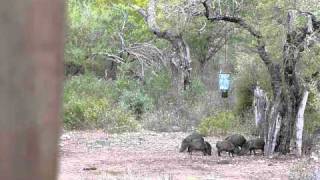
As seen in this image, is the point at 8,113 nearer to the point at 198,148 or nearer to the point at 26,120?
the point at 26,120

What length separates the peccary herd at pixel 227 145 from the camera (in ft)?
56.3

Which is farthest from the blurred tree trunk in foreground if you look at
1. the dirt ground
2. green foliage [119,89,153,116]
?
green foliage [119,89,153,116]

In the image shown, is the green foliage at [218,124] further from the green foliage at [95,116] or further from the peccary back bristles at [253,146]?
the peccary back bristles at [253,146]

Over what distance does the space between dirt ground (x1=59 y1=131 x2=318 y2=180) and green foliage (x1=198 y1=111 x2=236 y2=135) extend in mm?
1001

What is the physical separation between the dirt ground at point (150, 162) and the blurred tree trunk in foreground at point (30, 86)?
40.3ft

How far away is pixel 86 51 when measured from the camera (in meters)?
31.6

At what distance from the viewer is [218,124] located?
22.0 meters

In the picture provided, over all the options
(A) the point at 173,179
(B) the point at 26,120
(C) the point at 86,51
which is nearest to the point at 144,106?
(C) the point at 86,51

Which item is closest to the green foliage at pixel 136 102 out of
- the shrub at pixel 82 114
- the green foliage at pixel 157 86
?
the green foliage at pixel 157 86

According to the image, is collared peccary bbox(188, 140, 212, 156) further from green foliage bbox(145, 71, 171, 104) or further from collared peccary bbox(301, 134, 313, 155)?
green foliage bbox(145, 71, 171, 104)

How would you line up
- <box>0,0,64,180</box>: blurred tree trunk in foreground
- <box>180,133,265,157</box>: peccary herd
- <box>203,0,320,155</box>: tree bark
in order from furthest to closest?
<box>180,133,265,157</box>: peccary herd, <box>203,0,320,155</box>: tree bark, <box>0,0,64,180</box>: blurred tree trunk in foreground

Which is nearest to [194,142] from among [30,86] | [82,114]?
[82,114]

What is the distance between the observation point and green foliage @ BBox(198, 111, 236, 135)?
21938 mm

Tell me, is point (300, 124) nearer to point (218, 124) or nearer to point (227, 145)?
point (227, 145)
